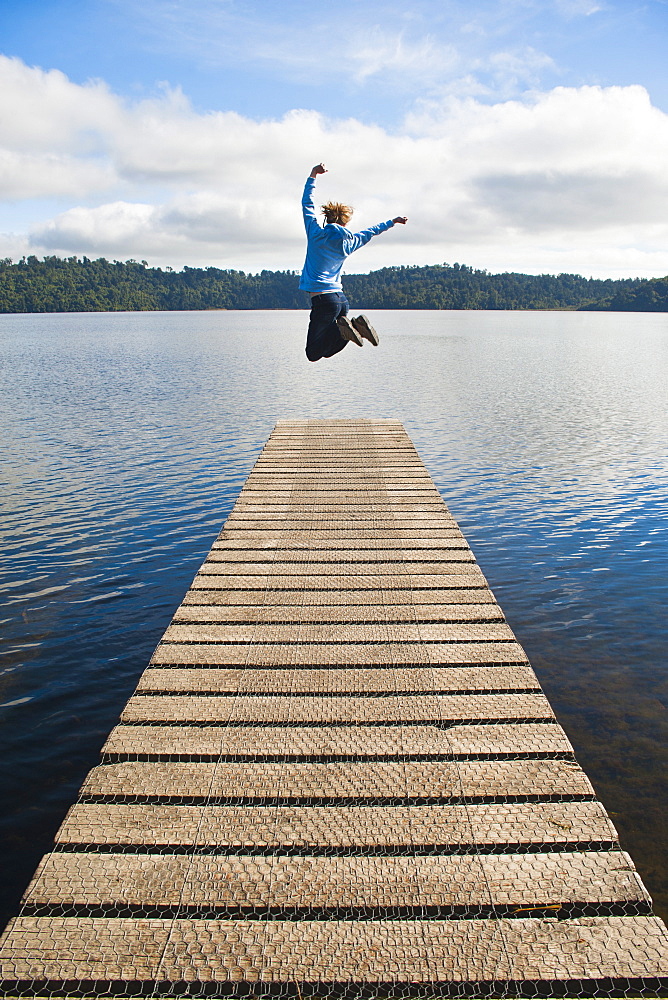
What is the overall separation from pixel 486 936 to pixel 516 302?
190 metres

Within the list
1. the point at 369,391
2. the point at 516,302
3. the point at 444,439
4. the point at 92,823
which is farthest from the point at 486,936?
the point at 516,302

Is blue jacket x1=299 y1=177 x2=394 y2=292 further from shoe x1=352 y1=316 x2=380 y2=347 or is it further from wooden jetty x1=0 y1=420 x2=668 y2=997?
wooden jetty x1=0 y1=420 x2=668 y2=997

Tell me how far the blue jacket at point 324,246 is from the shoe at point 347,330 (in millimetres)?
382

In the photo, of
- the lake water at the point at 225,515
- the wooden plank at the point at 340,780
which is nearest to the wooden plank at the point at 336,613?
the lake water at the point at 225,515

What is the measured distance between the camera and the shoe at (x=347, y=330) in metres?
8.61

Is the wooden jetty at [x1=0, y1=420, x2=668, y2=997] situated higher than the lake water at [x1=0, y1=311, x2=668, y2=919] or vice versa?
the wooden jetty at [x1=0, y1=420, x2=668, y2=997]

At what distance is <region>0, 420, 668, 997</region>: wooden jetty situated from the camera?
2785 mm

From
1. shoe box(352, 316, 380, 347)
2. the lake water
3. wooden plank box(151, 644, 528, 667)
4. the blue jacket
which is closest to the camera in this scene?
wooden plank box(151, 644, 528, 667)

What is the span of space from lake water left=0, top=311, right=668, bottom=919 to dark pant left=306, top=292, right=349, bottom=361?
4.02m

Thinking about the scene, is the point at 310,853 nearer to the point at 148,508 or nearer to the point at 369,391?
the point at 148,508

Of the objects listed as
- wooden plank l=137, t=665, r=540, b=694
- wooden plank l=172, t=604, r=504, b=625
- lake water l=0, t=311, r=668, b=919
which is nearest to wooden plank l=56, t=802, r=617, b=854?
wooden plank l=137, t=665, r=540, b=694

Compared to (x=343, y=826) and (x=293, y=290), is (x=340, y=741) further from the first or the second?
(x=293, y=290)

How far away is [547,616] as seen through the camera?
9.34 meters

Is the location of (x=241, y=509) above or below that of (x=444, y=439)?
above
